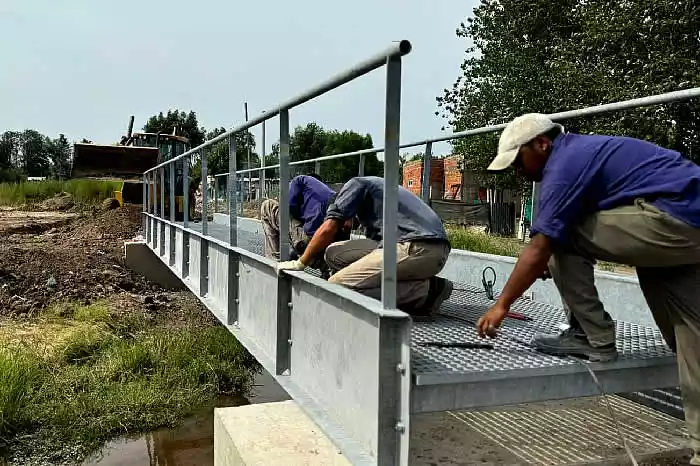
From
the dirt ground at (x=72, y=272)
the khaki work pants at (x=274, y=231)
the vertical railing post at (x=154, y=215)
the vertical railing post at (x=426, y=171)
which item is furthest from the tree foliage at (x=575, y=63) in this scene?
the dirt ground at (x=72, y=272)

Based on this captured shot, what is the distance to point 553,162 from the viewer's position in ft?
9.88

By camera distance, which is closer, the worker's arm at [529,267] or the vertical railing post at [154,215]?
the worker's arm at [529,267]

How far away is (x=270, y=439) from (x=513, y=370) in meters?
1.89

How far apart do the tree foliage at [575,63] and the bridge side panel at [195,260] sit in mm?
4972

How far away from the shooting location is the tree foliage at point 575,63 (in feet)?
52.3

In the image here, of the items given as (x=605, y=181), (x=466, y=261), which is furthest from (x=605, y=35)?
(x=605, y=181)

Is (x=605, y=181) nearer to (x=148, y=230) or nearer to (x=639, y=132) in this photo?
(x=148, y=230)

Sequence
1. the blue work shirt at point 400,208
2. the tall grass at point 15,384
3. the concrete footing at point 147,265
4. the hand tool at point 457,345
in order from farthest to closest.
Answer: the concrete footing at point 147,265
the tall grass at point 15,384
the blue work shirt at point 400,208
the hand tool at point 457,345

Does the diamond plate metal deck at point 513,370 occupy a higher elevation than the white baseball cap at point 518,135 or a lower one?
lower

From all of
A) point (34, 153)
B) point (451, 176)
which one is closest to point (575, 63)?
point (451, 176)

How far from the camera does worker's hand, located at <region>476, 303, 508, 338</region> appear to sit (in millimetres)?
3010

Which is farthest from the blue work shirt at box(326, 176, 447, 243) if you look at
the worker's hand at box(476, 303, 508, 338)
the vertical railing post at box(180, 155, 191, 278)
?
the vertical railing post at box(180, 155, 191, 278)

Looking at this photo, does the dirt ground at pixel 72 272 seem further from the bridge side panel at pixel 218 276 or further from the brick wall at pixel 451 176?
the brick wall at pixel 451 176

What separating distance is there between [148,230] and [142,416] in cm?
676
